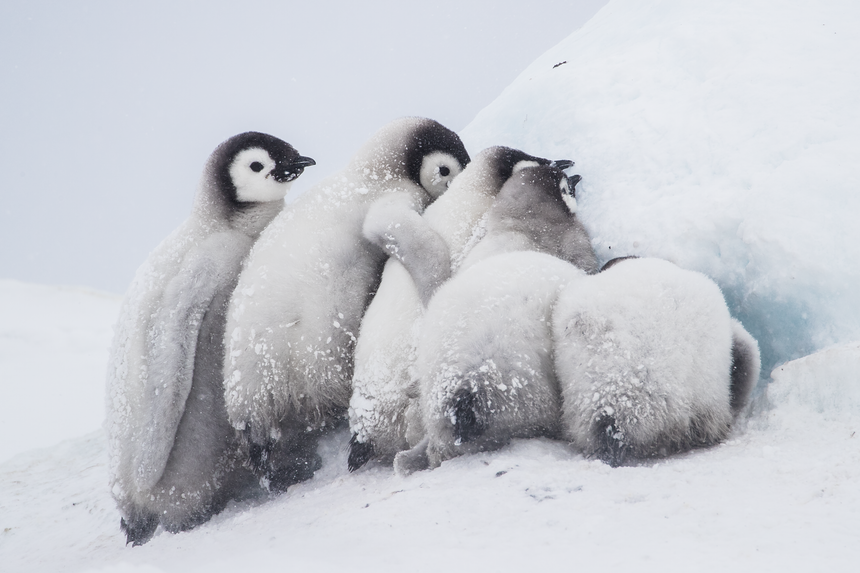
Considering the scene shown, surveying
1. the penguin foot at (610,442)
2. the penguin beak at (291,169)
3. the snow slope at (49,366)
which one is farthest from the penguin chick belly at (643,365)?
the snow slope at (49,366)

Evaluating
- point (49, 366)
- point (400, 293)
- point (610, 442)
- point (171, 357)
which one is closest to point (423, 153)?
point (400, 293)

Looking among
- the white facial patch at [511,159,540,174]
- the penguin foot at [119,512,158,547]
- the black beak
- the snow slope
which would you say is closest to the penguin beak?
the white facial patch at [511,159,540,174]

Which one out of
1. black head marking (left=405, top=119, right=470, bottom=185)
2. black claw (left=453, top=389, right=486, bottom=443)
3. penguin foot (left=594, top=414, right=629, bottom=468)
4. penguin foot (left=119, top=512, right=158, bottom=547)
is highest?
black head marking (left=405, top=119, right=470, bottom=185)

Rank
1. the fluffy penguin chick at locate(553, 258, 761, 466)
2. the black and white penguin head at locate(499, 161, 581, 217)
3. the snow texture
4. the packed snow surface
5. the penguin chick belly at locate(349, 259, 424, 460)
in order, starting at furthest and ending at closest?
1. the black and white penguin head at locate(499, 161, 581, 217)
2. the penguin chick belly at locate(349, 259, 424, 460)
3. the snow texture
4. the fluffy penguin chick at locate(553, 258, 761, 466)
5. the packed snow surface

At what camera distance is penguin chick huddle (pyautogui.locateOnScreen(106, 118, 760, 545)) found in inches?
55.3

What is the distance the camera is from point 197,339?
2006 mm

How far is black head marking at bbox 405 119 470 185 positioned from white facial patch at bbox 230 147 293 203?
529 millimetres

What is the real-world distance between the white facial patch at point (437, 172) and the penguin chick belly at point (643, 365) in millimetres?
1121

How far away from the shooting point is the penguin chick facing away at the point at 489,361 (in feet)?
4.66

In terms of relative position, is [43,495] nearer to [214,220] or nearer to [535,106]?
[214,220]

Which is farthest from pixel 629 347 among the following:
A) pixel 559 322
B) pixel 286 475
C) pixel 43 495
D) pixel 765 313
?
pixel 43 495

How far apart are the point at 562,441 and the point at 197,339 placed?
1.20 meters

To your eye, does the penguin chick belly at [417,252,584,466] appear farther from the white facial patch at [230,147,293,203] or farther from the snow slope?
the snow slope

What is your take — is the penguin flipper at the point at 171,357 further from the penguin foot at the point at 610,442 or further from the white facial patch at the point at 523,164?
the penguin foot at the point at 610,442
